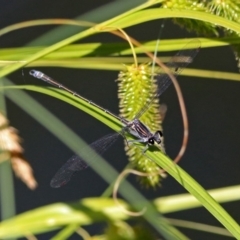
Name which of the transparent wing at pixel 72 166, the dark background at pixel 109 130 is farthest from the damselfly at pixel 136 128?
the dark background at pixel 109 130

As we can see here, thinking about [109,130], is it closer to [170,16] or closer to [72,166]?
[72,166]

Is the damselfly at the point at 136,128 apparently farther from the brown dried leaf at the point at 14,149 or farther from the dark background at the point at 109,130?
the dark background at the point at 109,130

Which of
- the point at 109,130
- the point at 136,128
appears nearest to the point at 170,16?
the point at 136,128

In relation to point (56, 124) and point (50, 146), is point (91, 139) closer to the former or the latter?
point (50, 146)

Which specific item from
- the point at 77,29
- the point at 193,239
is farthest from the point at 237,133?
the point at 77,29

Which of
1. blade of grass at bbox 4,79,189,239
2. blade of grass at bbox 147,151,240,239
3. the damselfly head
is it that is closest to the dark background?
blade of grass at bbox 4,79,189,239

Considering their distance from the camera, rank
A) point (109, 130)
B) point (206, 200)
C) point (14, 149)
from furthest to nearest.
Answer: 1. point (109, 130)
2. point (14, 149)
3. point (206, 200)

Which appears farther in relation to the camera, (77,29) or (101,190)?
(101,190)

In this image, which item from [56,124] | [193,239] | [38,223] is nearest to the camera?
[38,223]
